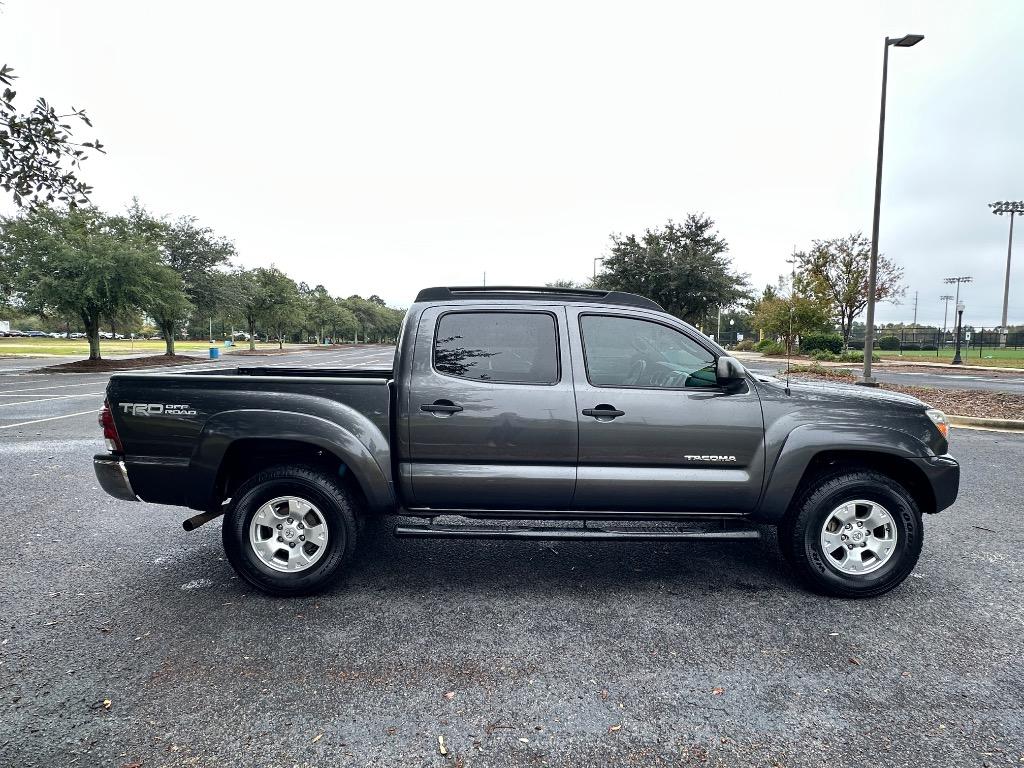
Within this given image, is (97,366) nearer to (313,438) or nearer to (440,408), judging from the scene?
(313,438)

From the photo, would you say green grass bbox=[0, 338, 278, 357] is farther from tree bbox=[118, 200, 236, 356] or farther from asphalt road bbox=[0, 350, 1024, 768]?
asphalt road bbox=[0, 350, 1024, 768]

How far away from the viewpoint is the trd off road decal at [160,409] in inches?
143

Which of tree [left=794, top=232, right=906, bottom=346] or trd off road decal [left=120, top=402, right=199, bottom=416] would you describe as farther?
tree [left=794, top=232, right=906, bottom=346]

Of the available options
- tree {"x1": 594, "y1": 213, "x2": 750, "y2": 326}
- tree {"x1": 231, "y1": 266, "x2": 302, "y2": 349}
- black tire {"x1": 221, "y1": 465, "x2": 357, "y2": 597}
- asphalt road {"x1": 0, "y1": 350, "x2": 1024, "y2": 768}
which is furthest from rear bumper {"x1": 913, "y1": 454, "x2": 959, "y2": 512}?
tree {"x1": 231, "y1": 266, "x2": 302, "y2": 349}

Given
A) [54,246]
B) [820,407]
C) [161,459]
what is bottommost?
[161,459]

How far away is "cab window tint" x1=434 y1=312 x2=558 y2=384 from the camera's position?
147 inches

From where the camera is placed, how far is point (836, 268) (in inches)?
1409

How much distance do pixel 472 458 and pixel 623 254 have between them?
1187 inches

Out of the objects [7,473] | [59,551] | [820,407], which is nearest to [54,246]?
[7,473]

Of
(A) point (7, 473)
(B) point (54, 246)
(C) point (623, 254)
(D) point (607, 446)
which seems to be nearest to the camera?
(D) point (607, 446)

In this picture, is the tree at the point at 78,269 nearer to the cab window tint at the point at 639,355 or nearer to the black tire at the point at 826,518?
the cab window tint at the point at 639,355

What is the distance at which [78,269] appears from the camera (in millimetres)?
23859

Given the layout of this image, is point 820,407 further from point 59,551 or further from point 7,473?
point 7,473

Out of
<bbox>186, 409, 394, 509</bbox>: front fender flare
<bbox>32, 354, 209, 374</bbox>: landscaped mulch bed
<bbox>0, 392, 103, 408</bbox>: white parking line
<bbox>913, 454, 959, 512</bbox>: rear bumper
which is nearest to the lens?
<bbox>186, 409, 394, 509</bbox>: front fender flare
